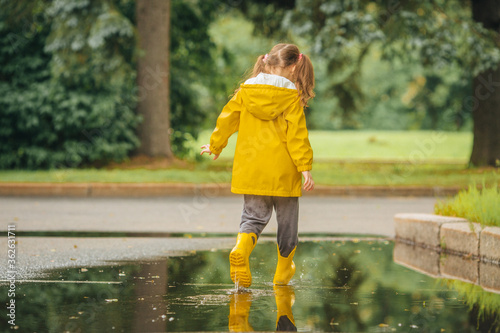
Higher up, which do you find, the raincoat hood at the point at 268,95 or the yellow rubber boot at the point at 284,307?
the raincoat hood at the point at 268,95

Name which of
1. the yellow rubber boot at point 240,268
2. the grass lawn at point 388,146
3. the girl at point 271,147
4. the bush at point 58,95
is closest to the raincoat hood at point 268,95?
the girl at point 271,147

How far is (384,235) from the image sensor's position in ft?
28.4

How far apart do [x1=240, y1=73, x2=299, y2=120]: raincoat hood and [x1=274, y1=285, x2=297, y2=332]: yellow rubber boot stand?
1152mm

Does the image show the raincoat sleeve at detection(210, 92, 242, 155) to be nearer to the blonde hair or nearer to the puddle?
the blonde hair

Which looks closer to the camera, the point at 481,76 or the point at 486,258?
the point at 486,258

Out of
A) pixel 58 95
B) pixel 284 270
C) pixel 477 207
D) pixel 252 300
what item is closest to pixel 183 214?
pixel 477 207

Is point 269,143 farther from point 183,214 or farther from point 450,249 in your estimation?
point 183,214

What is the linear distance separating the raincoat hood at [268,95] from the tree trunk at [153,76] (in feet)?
42.1

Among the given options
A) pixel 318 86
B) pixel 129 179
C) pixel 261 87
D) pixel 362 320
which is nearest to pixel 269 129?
pixel 261 87

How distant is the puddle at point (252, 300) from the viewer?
13.5 feet

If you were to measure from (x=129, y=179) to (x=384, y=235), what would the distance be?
6.78 metres

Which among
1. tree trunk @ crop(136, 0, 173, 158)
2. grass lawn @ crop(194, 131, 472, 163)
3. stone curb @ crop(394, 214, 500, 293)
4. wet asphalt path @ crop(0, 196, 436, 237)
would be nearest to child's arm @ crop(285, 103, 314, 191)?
stone curb @ crop(394, 214, 500, 293)

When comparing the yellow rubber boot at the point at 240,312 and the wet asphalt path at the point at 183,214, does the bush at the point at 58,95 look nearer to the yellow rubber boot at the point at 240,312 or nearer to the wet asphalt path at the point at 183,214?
the wet asphalt path at the point at 183,214

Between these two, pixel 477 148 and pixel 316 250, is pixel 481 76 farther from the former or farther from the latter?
pixel 316 250
